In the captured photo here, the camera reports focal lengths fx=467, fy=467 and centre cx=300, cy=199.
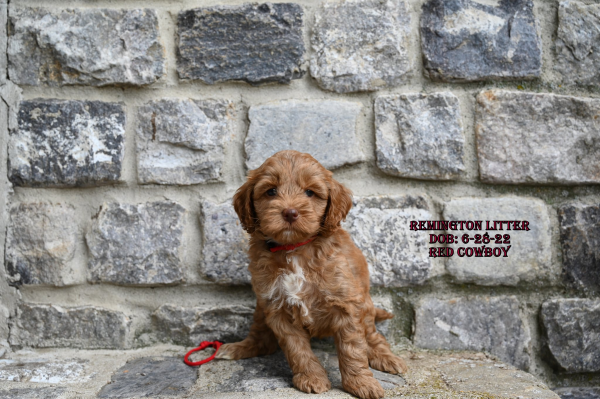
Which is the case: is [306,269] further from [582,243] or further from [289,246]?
[582,243]

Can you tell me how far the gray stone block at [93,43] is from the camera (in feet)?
8.18

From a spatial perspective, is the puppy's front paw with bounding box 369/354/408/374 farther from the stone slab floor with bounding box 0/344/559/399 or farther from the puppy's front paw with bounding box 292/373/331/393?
the puppy's front paw with bounding box 292/373/331/393

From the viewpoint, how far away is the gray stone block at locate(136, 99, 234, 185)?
249 cm

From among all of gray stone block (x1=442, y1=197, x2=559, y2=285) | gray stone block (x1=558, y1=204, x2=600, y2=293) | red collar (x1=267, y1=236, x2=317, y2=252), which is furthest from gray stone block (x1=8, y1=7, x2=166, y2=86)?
gray stone block (x1=558, y1=204, x2=600, y2=293)

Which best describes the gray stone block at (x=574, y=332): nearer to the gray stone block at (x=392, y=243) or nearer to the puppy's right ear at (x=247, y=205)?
the gray stone block at (x=392, y=243)

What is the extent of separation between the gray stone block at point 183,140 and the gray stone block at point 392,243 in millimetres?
809

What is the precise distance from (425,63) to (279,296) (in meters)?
1.46

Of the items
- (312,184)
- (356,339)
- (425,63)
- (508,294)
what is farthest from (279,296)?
(425,63)

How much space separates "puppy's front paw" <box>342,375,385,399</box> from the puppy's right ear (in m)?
0.76

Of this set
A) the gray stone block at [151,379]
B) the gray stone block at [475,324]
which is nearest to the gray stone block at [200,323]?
the gray stone block at [151,379]

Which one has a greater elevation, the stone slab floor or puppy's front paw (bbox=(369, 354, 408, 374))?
puppy's front paw (bbox=(369, 354, 408, 374))

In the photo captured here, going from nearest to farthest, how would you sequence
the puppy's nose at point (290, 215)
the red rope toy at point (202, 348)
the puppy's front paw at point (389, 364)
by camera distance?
the puppy's nose at point (290, 215), the puppy's front paw at point (389, 364), the red rope toy at point (202, 348)

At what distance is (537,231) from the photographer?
2.49 m

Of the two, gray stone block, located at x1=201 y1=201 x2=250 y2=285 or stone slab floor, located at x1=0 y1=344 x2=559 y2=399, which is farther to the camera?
gray stone block, located at x1=201 y1=201 x2=250 y2=285
